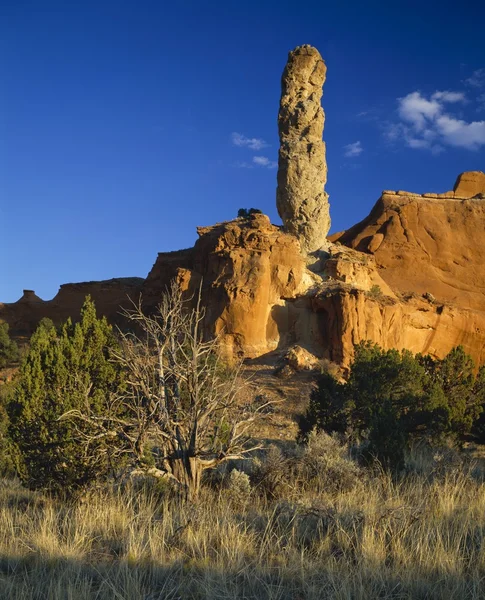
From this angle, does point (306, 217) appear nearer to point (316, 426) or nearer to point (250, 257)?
point (250, 257)

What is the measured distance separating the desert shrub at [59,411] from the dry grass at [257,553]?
134cm

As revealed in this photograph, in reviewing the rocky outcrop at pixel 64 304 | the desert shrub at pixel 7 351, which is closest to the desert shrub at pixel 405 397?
the desert shrub at pixel 7 351

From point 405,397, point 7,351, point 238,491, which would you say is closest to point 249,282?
point 405,397

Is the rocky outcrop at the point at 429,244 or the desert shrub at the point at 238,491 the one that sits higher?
the rocky outcrop at the point at 429,244

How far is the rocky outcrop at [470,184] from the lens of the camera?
49.3 meters

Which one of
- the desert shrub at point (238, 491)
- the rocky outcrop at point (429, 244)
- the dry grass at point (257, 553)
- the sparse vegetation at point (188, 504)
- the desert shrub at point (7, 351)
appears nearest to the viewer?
the dry grass at point (257, 553)

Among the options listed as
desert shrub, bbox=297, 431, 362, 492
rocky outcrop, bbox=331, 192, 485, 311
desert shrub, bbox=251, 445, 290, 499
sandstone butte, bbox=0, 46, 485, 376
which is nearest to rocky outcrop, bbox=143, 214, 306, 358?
sandstone butte, bbox=0, 46, 485, 376

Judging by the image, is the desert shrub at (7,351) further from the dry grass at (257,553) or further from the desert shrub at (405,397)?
the dry grass at (257,553)

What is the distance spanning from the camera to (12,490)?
28.9 feet

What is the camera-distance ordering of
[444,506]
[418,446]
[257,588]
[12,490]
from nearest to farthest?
[257,588] < [444,506] < [12,490] < [418,446]

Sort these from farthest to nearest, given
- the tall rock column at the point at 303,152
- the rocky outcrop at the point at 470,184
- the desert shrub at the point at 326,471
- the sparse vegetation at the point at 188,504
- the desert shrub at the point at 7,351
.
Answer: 1. the rocky outcrop at the point at 470,184
2. the tall rock column at the point at 303,152
3. the desert shrub at the point at 7,351
4. the desert shrub at the point at 326,471
5. the sparse vegetation at the point at 188,504

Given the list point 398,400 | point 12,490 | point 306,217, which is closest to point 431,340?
point 306,217

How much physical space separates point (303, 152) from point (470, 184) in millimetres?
20500

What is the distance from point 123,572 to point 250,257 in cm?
2965
